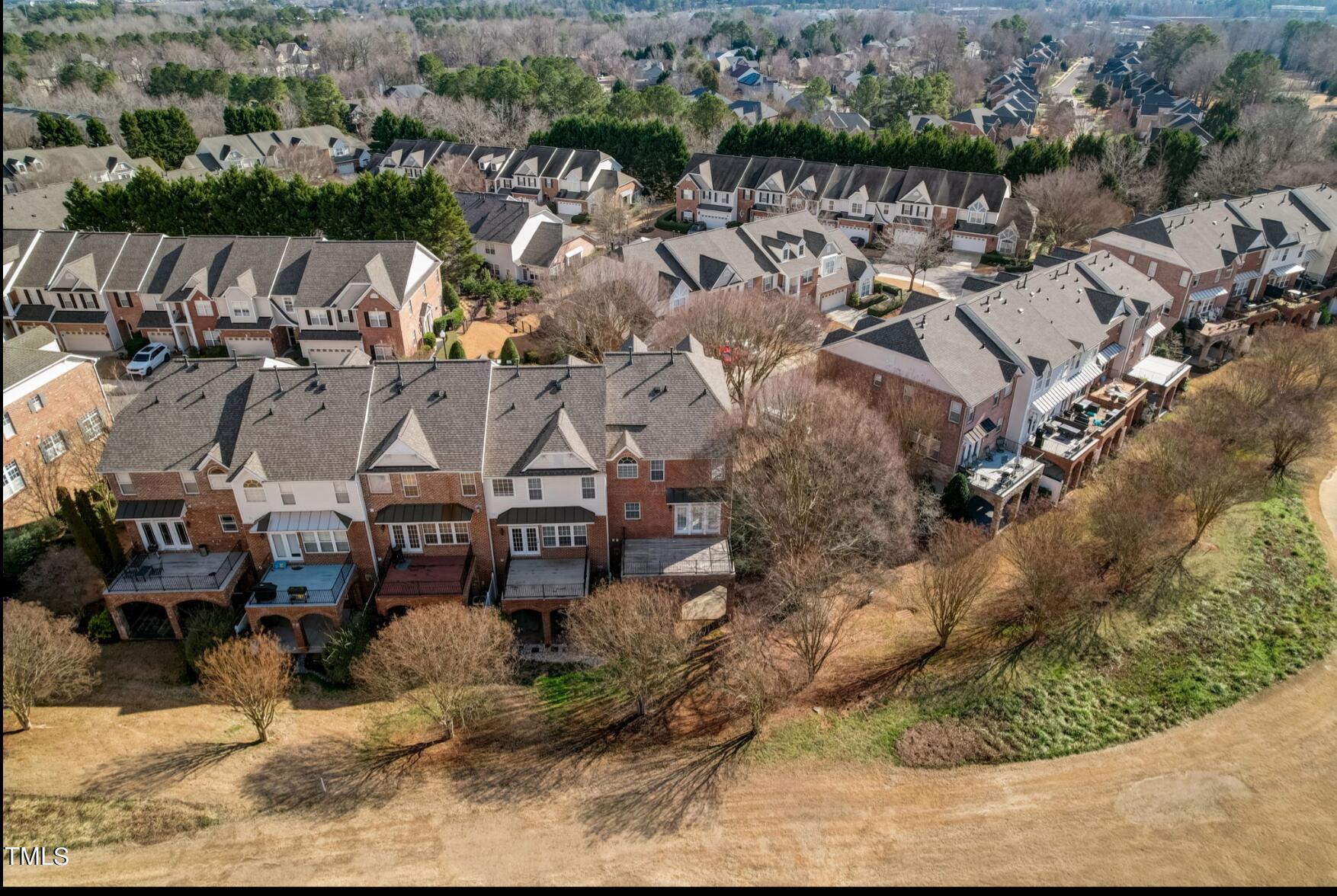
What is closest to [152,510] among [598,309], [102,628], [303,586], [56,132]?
[102,628]

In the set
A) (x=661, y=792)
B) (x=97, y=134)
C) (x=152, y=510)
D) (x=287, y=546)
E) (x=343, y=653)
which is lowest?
(x=661, y=792)

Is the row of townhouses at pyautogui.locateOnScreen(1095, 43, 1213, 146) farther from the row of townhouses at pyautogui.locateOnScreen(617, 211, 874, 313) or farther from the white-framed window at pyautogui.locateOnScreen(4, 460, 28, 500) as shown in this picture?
the white-framed window at pyautogui.locateOnScreen(4, 460, 28, 500)

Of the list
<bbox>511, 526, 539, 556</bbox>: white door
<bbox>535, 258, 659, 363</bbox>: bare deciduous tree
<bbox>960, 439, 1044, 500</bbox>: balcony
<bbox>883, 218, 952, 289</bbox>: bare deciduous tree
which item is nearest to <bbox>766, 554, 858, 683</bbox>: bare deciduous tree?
<bbox>511, 526, 539, 556</bbox>: white door

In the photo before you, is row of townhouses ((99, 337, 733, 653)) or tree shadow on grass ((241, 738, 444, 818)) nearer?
tree shadow on grass ((241, 738, 444, 818))

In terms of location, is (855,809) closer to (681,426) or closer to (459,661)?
(459,661)

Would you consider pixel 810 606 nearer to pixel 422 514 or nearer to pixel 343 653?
pixel 422 514
